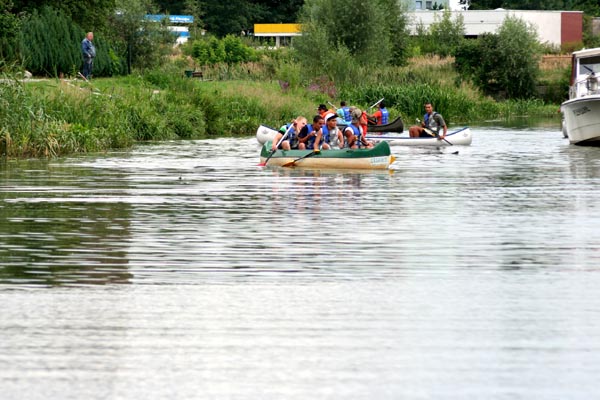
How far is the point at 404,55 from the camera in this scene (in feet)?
273

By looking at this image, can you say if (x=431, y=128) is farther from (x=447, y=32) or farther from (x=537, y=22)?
(x=537, y=22)

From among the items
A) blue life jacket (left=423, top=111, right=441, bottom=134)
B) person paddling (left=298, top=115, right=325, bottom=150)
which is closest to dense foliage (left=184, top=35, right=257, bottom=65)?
blue life jacket (left=423, top=111, right=441, bottom=134)

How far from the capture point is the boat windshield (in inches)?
1617

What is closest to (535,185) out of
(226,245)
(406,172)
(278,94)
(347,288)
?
(406,172)

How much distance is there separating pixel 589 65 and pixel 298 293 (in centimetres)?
3171

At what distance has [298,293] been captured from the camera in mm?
11312

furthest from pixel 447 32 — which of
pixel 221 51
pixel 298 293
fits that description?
pixel 298 293

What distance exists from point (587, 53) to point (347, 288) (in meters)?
30.8

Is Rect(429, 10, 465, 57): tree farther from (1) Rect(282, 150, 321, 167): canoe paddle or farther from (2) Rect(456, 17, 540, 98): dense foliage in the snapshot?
(1) Rect(282, 150, 321, 167): canoe paddle

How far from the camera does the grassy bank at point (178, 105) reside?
30.9m

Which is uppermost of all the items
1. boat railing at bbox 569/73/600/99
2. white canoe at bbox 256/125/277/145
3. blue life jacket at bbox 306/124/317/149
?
boat railing at bbox 569/73/600/99

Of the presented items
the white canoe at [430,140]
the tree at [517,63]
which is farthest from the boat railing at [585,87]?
the tree at [517,63]

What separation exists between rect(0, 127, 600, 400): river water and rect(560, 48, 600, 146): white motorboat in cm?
1468

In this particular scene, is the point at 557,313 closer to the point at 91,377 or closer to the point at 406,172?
the point at 91,377
